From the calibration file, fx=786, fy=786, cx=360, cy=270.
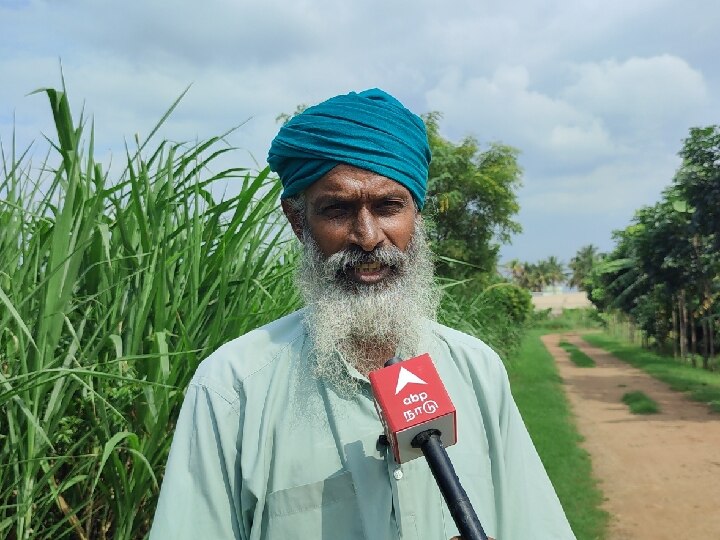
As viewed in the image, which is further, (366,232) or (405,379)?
(366,232)

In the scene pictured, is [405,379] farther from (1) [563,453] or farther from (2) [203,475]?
(1) [563,453]

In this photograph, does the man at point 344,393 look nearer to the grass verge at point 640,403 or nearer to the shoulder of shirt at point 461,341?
the shoulder of shirt at point 461,341

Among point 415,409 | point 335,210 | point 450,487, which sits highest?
point 335,210

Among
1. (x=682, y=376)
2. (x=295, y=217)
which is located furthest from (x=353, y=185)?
(x=682, y=376)

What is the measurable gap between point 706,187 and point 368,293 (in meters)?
12.8

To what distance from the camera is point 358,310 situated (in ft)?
5.65

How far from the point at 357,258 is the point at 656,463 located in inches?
315

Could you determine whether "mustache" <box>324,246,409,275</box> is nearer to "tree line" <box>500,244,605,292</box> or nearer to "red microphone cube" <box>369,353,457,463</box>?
"red microphone cube" <box>369,353,457,463</box>

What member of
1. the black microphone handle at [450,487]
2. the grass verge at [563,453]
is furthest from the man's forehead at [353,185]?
the grass verge at [563,453]

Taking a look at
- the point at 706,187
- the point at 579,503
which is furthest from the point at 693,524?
the point at 706,187

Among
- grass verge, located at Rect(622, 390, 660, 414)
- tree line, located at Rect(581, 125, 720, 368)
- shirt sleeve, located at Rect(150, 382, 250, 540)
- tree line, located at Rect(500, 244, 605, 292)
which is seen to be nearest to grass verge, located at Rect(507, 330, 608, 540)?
grass verge, located at Rect(622, 390, 660, 414)

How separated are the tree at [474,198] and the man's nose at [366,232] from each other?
16496 millimetres

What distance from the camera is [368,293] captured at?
1.74 m

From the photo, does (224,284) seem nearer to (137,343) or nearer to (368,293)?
(137,343)
